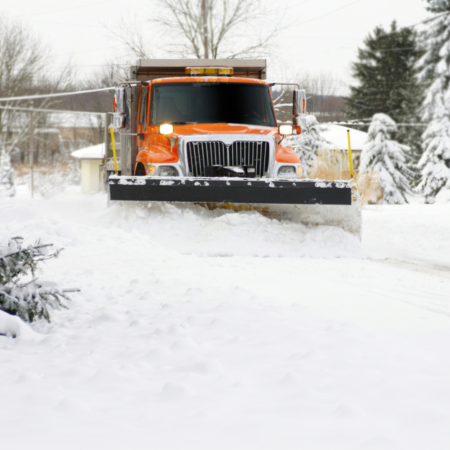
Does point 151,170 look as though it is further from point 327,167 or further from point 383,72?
point 383,72

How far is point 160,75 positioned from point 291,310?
22.0 ft

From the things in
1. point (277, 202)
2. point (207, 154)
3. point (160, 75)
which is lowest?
point (277, 202)

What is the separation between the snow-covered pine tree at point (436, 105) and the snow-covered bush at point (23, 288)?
24.6m

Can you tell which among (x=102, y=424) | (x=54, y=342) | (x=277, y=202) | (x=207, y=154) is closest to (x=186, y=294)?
(x=54, y=342)

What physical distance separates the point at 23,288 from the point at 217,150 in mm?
4924

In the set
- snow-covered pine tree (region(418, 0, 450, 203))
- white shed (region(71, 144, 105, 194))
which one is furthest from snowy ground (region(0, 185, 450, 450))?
white shed (region(71, 144, 105, 194))

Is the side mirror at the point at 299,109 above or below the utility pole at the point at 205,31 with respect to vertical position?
below

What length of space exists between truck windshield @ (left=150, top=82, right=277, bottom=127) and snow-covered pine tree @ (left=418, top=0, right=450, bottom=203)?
19.3 meters

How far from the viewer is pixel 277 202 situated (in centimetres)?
790

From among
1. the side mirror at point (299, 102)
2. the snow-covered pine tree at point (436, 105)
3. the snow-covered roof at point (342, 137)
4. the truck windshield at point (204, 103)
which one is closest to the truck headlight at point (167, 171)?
the truck windshield at point (204, 103)

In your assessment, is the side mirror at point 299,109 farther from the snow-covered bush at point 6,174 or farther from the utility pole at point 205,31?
the snow-covered bush at point 6,174

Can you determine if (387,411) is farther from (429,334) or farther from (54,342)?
(54,342)

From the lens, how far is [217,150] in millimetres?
8656

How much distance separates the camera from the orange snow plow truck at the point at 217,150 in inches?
310
